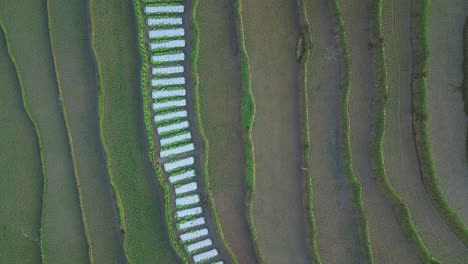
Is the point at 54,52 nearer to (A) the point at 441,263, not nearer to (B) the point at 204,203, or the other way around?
(B) the point at 204,203

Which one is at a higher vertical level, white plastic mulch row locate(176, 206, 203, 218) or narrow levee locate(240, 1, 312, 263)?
narrow levee locate(240, 1, 312, 263)

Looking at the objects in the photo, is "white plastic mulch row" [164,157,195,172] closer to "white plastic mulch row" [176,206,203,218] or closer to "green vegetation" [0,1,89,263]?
"white plastic mulch row" [176,206,203,218]

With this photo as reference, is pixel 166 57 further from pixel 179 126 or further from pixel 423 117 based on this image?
pixel 423 117

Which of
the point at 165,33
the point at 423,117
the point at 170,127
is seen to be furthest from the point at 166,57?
the point at 423,117

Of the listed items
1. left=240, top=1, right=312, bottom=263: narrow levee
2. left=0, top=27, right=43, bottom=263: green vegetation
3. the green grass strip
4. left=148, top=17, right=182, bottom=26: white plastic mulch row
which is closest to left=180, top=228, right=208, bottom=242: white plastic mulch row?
the green grass strip

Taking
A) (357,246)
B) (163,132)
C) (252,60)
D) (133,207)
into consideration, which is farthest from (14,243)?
(357,246)

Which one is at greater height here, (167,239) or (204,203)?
(204,203)

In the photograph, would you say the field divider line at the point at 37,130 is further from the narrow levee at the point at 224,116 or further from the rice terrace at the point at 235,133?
the narrow levee at the point at 224,116
